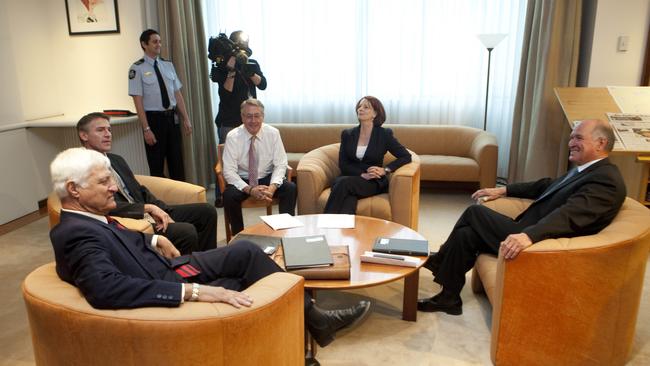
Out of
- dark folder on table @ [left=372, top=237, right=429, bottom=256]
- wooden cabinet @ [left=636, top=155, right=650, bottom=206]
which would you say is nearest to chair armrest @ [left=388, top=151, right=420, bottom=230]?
dark folder on table @ [left=372, top=237, right=429, bottom=256]

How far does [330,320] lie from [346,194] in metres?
1.30

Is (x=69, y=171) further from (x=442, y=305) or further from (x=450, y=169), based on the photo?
(x=450, y=169)

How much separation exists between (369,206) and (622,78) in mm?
2520

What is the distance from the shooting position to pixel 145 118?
14.1 ft

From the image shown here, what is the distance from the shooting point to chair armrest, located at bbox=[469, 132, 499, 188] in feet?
14.8

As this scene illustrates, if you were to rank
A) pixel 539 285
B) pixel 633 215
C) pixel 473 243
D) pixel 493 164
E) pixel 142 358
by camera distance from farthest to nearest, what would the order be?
pixel 493 164 → pixel 473 243 → pixel 633 215 → pixel 539 285 → pixel 142 358

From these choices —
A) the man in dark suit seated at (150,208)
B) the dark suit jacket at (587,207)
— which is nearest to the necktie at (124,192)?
the man in dark suit seated at (150,208)

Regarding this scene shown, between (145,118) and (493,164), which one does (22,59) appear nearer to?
(145,118)

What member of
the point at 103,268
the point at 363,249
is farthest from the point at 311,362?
the point at 103,268

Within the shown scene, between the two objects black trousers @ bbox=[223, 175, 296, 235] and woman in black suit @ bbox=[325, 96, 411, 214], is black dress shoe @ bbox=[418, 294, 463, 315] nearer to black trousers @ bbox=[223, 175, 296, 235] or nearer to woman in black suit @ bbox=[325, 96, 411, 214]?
woman in black suit @ bbox=[325, 96, 411, 214]

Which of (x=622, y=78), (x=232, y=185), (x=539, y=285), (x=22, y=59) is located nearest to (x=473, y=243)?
(x=539, y=285)

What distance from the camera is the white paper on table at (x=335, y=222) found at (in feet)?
9.66

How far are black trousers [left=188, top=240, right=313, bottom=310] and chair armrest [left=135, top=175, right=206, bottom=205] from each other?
3.92 feet

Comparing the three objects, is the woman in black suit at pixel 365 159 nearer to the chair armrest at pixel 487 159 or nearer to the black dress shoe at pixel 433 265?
the black dress shoe at pixel 433 265
